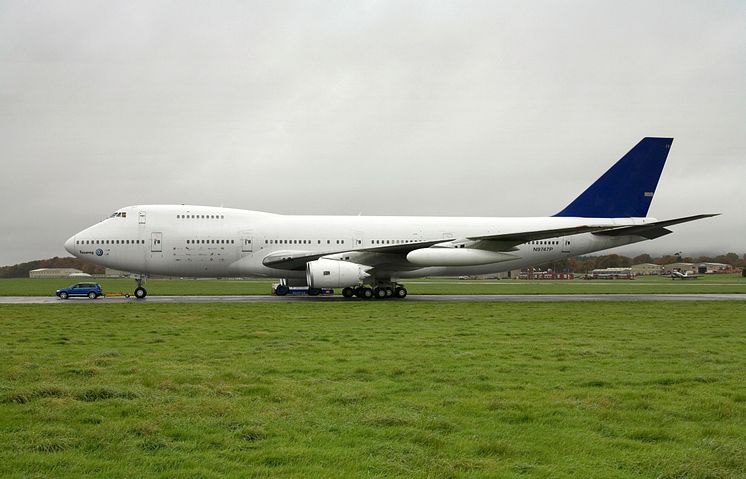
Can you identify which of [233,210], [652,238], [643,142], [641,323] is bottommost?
[641,323]

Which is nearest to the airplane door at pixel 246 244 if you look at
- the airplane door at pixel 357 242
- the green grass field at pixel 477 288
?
the airplane door at pixel 357 242

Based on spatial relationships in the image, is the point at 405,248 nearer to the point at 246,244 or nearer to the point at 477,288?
the point at 246,244

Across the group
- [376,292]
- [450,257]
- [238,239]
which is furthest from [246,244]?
[450,257]

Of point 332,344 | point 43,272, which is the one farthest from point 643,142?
point 43,272

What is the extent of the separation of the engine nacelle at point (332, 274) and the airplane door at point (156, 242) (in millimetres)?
6575

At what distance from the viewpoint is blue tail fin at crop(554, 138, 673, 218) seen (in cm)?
2994

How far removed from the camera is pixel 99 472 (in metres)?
4.28

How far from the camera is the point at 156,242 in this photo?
26.0 m

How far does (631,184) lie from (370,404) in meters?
27.3

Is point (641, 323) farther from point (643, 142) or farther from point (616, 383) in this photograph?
point (643, 142)

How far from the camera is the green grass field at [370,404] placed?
15.0 ft

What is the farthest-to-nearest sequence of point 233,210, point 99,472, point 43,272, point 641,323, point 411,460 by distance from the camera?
point 43,272
point 233,210
point 641,323
point 411,460
point 99,472

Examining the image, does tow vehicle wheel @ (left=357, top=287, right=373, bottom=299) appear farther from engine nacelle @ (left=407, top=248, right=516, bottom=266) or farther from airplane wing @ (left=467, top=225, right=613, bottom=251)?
airplane wing @ (left=467, top=225, right=613, bottom=251)

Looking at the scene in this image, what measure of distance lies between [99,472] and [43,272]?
494ft
